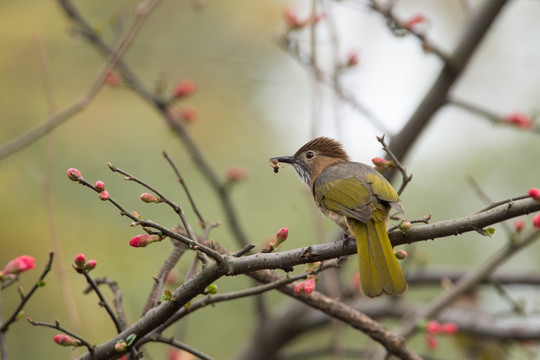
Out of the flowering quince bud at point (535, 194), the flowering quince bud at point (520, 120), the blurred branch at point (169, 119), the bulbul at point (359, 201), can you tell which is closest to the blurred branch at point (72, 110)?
the bulbul at point (359, 201)

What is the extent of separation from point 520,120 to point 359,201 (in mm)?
2297

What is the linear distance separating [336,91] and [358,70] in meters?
0.71

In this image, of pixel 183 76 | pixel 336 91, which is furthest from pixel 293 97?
pixel 336 91

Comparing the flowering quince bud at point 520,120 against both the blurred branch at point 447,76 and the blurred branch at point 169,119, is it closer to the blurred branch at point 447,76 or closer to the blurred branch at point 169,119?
the blurred branch at point 447,76

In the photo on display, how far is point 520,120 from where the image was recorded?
4.83 m

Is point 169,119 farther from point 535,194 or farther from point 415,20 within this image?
point 535,194

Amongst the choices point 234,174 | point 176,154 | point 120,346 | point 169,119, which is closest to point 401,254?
point 120,346

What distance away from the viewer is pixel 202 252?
219 centimetres

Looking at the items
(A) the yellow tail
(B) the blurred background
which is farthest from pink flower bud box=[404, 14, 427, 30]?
(A) the yellow tail

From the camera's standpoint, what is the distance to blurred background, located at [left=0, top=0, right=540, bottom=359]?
5824mm

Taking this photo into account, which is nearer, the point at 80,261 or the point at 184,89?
the point at 80,261

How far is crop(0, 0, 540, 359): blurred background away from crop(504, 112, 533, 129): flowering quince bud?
470 millimetres

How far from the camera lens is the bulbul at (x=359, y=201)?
8.70 feet

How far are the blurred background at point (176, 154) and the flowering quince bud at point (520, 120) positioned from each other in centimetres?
47
